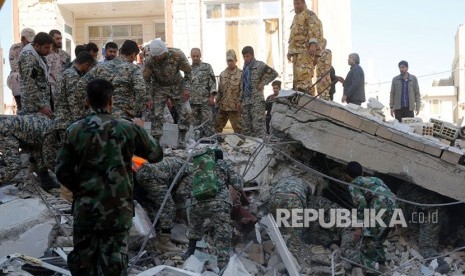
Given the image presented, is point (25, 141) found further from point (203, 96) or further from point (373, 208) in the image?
point (373, 208)

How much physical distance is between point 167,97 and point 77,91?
7.30 feet

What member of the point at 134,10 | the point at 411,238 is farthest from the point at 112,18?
the point at 411,238

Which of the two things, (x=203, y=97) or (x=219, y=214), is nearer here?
(x=219, y=214)

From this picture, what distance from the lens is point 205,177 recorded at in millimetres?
7297

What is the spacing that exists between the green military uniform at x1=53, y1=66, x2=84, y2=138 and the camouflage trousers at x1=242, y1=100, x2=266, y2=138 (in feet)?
11.9

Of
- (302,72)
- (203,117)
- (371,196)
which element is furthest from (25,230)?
(302,72)

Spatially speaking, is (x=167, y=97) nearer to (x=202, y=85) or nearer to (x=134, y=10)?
(x=202, y=85)

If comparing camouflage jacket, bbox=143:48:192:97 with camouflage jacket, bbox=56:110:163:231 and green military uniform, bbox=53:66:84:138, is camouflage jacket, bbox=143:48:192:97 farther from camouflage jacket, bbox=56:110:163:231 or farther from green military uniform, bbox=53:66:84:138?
camouflage jacket, bbox=56:110:163:231

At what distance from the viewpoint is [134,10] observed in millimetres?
20562

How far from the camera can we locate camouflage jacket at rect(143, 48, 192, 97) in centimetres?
962

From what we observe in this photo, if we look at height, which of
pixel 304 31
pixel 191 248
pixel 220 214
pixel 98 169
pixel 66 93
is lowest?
pixel 191 248

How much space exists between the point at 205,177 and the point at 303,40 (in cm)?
428

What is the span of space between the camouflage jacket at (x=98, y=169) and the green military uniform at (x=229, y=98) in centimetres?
691

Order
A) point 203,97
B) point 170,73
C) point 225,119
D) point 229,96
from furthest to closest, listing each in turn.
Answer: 1. point 225,119
2. point 229,96
3. point 203,97
4. point 170,73
